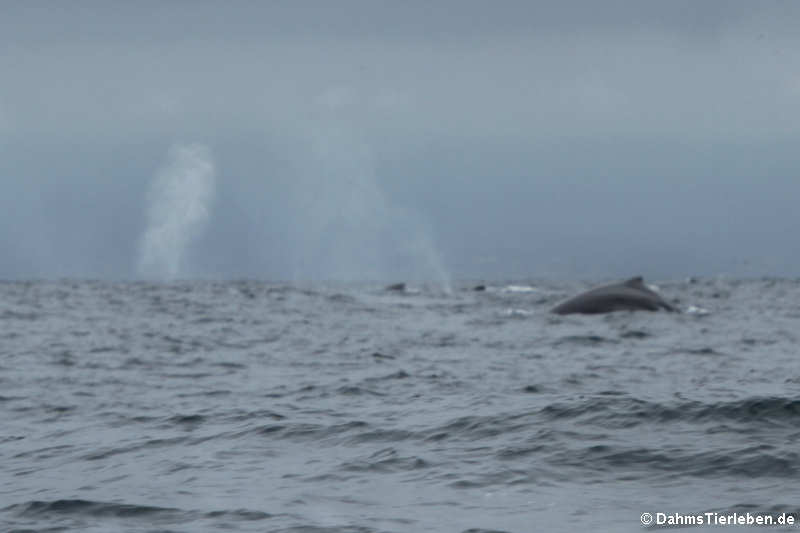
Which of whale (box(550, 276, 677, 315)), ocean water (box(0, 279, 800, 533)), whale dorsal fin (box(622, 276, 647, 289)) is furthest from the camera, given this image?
whale dorsal fin (box(622, 276, 647, 289))

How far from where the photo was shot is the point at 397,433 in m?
13.8

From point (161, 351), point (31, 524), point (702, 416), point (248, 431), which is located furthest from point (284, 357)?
point (31, 524)

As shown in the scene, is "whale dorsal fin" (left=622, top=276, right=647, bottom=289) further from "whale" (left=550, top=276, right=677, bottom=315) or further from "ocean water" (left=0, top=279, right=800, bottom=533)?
"ocean water" (left=0, top=279, right=800, bottom=533)

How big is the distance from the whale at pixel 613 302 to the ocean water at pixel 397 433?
22.4ft

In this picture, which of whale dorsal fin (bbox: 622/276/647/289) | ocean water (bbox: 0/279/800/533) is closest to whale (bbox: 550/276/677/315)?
whale dorsal fin (bbox: 622/276/647/289)

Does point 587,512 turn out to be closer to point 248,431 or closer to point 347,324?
point 248,431

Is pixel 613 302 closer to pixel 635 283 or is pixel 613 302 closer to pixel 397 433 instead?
pixel 635 283

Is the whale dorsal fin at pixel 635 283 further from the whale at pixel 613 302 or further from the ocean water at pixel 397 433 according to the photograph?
the ocean water at pixel 397 433

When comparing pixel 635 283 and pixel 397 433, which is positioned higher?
pixel 635 283

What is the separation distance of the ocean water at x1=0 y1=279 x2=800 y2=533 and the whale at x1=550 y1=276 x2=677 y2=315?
682 cm

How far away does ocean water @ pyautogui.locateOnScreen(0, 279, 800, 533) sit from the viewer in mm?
10281

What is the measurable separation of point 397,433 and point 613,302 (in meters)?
A: 21.3

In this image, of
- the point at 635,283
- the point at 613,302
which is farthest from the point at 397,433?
the point at 635,283

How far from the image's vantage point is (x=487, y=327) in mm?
31812
